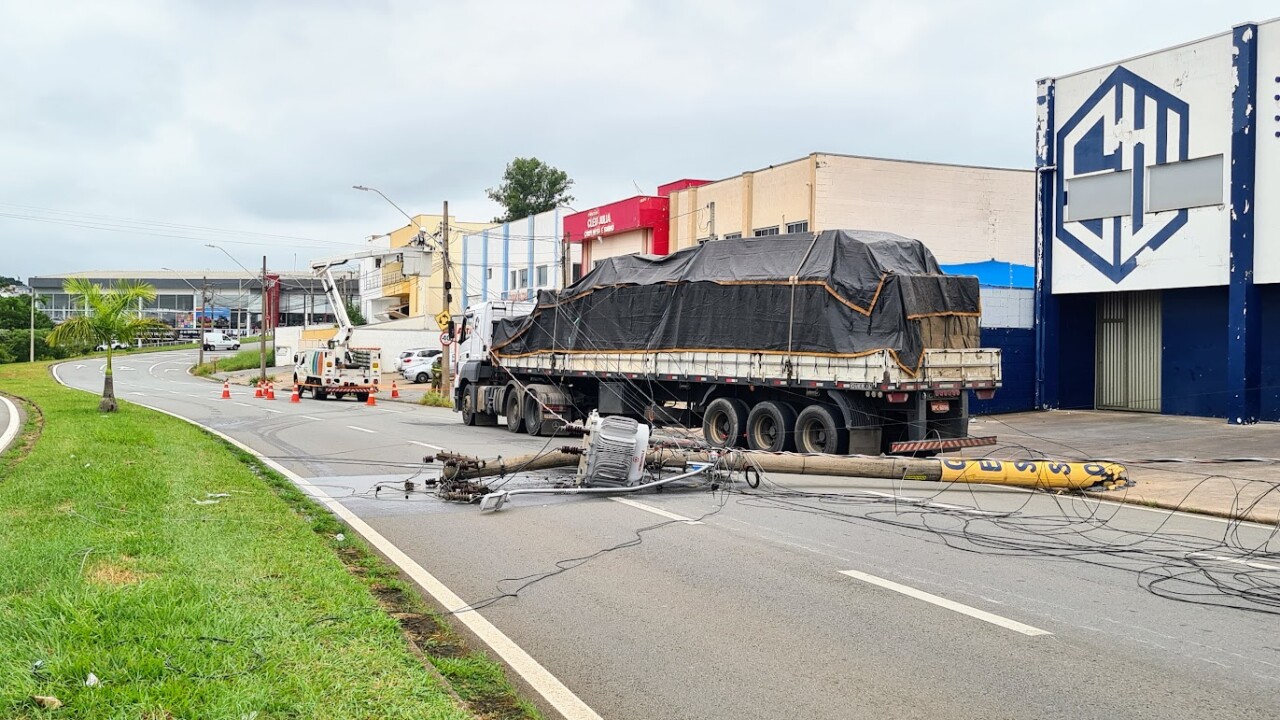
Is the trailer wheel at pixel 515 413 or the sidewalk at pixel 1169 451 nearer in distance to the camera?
the sidewalk at pixel 1169 451

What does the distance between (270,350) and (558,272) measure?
3973cm

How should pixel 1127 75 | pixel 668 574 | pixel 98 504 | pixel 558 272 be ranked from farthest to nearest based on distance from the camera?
pixel 558 272 → pixel 1127 75 → pixel 98 504 → pixel 668 574

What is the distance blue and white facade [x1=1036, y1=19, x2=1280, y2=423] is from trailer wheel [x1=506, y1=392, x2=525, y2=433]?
12920 millimetres

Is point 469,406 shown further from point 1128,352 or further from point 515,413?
point 1128,352

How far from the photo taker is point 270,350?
80562mm

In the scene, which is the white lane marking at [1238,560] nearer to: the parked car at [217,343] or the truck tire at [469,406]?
the truck tire at [469,406]

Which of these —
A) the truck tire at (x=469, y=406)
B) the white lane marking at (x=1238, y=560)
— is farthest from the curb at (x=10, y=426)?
the white lane marking at (x=1238, y=560)

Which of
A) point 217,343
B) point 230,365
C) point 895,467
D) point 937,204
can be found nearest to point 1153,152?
point 937,204

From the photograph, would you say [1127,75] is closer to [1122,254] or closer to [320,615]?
[1122,254]

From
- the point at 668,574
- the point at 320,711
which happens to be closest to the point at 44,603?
the point at 320,711

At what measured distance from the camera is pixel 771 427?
18219 millimetres

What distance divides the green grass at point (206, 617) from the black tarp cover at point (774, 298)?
9139mm

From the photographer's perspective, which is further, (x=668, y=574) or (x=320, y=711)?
(x=668, y=574)

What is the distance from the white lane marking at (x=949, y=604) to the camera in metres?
6.54
